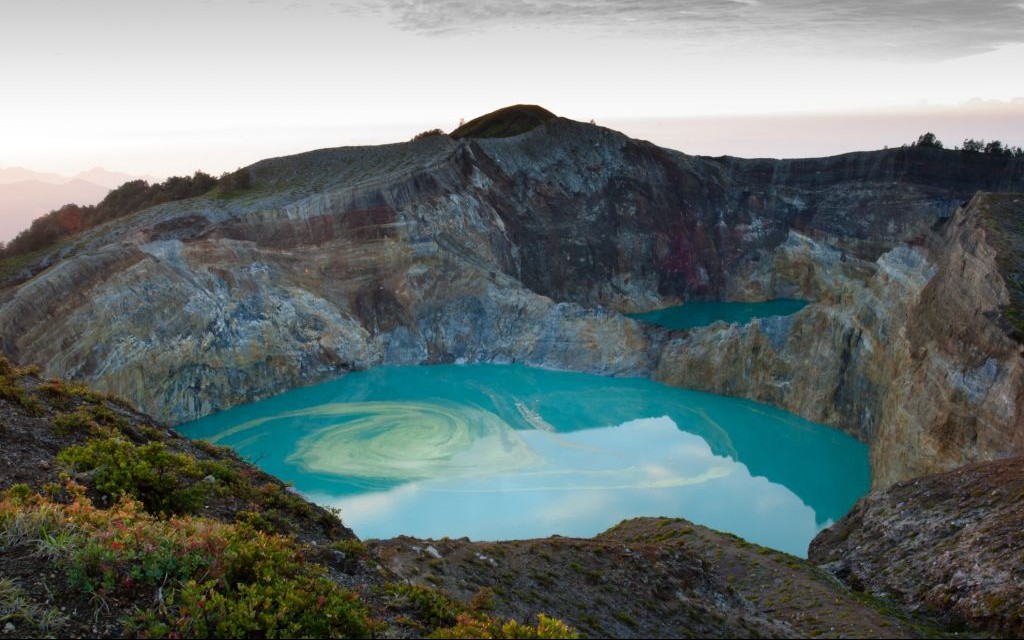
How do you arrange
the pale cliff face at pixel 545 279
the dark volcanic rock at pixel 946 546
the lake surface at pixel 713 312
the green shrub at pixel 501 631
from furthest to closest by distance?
the lake surface at pixel 713 312
the pale cliff face at pixel 545 279
the dark volcanic rock at pixel 946 546
the green shrub at pixel 501 631

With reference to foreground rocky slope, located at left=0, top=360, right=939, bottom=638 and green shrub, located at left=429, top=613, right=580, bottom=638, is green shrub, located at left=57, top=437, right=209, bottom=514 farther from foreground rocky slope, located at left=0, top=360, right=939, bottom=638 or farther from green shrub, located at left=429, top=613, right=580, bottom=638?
green shrub, located at left=429, top=613, right=580, bottom=638

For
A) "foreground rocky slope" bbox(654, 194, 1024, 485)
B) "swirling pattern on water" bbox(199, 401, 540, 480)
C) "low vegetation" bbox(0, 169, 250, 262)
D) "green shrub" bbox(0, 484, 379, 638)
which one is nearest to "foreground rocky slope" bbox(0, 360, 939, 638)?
"green shrub" bbox(0, 484, 379, 638)

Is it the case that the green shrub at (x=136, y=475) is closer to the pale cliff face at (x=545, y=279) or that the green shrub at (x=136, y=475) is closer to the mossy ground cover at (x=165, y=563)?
the mossy ground cover at (x=165, y=563)

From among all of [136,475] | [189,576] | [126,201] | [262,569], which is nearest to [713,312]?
[126,201]

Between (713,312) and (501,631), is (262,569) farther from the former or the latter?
(713,312)

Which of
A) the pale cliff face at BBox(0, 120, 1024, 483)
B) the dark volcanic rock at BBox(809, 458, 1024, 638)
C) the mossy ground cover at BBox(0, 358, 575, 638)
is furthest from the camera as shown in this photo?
the pale cliff face at BBox(0, 120, 1024, 483)


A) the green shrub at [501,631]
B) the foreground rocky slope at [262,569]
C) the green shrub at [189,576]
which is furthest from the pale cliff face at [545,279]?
the green shrub at [189,576]

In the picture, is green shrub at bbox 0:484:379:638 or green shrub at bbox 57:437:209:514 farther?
green shrub at bbox 57:437:209:514
